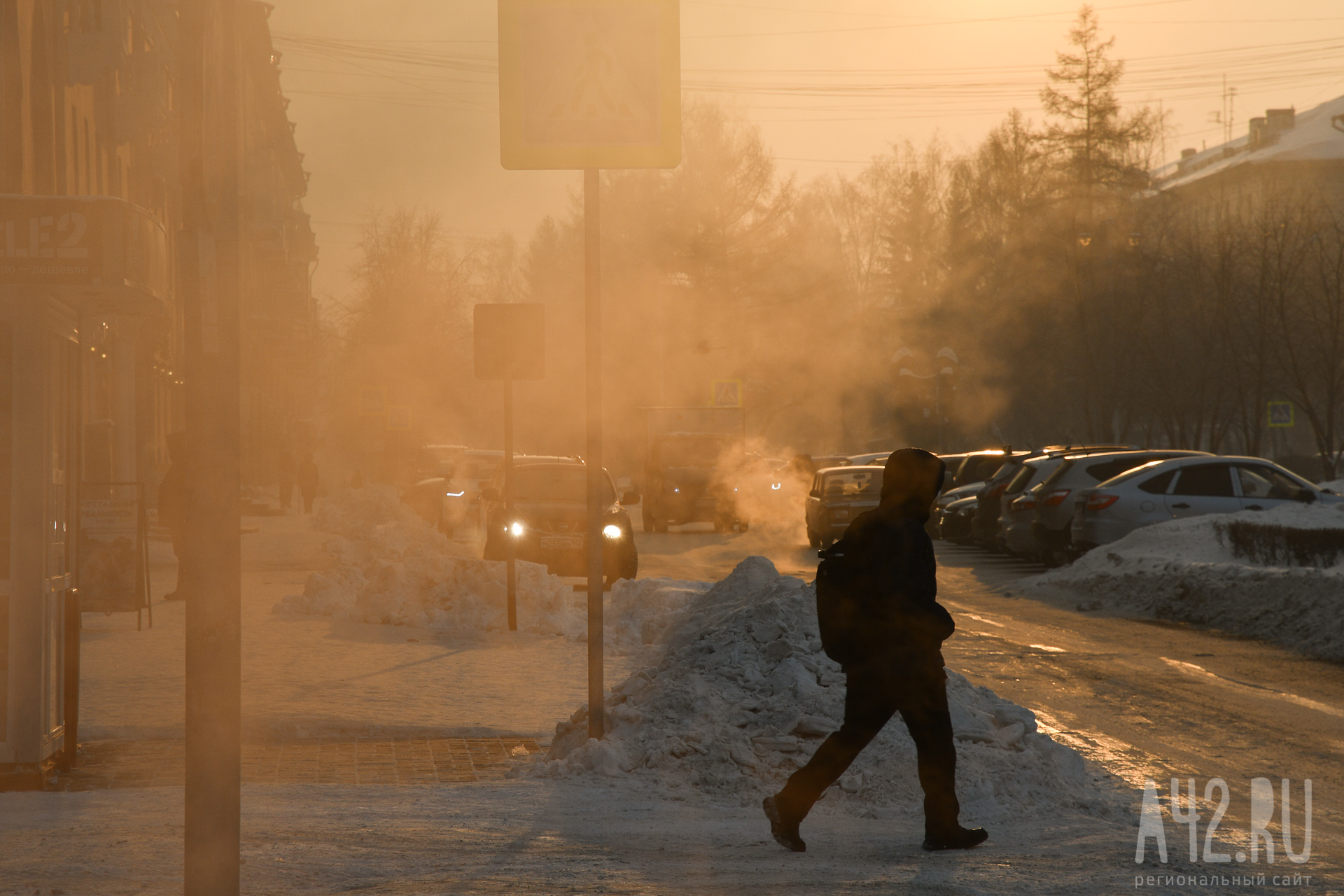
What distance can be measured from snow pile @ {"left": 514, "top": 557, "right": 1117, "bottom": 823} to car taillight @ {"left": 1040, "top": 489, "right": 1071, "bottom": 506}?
40.2 ft

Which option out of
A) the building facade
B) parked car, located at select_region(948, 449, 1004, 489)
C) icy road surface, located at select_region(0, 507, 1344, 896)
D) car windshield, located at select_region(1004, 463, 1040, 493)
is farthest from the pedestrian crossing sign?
the building facade

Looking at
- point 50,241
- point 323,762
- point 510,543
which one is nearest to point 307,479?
point 510,543

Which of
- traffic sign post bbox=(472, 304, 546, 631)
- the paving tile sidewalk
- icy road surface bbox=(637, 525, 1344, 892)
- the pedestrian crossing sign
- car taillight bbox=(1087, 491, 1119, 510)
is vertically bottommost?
icy road surface bbox=(637, 525, 1344, 892)

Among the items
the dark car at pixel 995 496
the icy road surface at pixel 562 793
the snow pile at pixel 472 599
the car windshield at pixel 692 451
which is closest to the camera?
the icy road surface at pixel 562 793

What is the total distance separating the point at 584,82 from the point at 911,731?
→ 11.8 feet

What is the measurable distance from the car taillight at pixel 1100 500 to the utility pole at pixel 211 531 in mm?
15855

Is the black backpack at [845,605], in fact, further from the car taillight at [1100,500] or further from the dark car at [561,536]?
the car taillight at [1100,500]

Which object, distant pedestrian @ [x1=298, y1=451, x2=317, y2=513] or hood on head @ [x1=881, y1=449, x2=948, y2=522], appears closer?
hood on head @ [x1=881, y1=449, x2=948, y2=522]

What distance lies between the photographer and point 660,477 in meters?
29.4

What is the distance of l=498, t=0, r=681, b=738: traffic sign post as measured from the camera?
21.2 ft

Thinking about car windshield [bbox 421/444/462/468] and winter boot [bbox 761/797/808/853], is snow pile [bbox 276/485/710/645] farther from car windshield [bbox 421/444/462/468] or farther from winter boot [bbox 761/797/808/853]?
car windshield [bbox 421/444/462/468]

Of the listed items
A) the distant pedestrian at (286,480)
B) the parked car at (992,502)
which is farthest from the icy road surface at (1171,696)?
the distant pedestrian at (286,480)

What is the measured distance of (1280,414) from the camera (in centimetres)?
3044

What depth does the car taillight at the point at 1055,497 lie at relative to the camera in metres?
18.8
